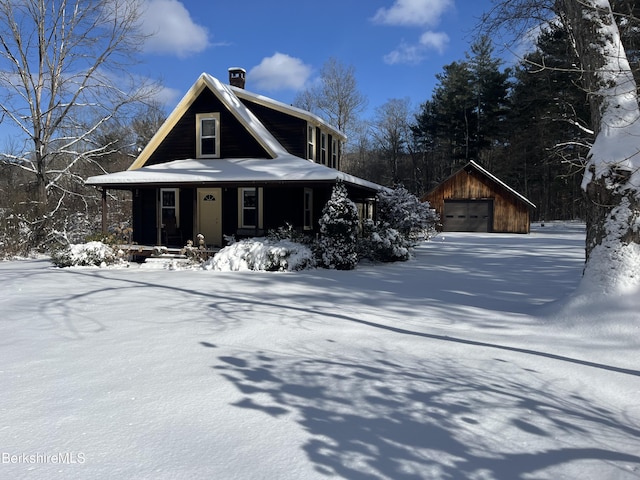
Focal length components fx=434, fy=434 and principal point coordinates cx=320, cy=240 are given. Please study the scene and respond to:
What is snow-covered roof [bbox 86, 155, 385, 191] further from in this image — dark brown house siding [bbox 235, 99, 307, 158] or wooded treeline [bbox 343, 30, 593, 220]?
wooded treeline [bbox 343, 30, 593, 220]

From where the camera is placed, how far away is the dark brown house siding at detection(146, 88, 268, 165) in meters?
16.2

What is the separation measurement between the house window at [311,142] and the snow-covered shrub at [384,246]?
490 cm

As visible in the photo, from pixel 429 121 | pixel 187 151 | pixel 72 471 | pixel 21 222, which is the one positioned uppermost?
pixel 429 121

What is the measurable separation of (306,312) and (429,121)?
134 ft

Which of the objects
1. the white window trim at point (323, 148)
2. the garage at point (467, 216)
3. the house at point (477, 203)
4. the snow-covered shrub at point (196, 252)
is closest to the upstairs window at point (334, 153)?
the white window trim at point (323, 148)

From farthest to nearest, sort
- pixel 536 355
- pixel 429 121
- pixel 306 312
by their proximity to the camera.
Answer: pixel 429 121 → pixel 306 312 → pixel 536 355

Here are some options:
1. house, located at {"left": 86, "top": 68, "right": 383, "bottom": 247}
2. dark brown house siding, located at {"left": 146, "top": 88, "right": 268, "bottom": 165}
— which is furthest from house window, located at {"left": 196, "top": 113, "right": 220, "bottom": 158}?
dark brown house siding, located at {"left": 146, "top": 88, "right": 268, "bottom": 165}

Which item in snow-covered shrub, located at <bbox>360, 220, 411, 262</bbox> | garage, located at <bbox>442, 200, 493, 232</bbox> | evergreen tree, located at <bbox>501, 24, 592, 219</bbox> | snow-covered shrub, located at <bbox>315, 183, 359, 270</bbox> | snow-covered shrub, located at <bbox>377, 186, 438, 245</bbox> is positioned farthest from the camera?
evergreen tree, located at <bbox>501, 24, 592, 219</bbox>

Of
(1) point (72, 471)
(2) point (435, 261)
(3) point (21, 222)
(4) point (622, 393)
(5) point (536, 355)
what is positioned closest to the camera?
(1) point (72, 471)

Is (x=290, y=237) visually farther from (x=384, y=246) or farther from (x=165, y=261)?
(x=165, y=261)

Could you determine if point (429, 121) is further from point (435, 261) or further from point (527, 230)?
point (435, 261)

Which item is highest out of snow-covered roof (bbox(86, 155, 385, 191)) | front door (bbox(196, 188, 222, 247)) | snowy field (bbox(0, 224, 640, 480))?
snow-covered roof (bbox(86, 155, 385, 191))

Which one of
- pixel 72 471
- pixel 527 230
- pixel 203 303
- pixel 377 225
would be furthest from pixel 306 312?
pixel 527 230

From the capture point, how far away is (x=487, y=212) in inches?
1211
